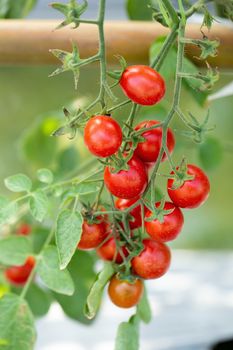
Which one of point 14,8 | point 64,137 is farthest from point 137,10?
point 64,137

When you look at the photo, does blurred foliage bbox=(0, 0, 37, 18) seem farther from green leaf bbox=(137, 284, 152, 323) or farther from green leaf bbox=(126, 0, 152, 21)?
A: green leaf bbox=(137, 284, 152, 323)

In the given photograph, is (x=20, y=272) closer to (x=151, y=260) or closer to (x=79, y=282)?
(x=79, y=282)

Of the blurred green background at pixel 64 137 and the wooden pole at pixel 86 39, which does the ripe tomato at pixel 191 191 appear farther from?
the blurred green background at pixel 64 137

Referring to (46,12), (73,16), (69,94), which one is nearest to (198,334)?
(69,94)

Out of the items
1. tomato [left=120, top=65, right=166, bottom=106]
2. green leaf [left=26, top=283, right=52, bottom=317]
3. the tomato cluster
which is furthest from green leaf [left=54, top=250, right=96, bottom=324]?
tomato [left=120, top=65, right=166, bottom=106]

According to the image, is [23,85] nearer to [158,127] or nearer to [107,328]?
[107,328]

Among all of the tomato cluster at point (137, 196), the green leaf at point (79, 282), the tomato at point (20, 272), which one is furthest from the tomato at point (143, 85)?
the tomato at point (20, 272)
